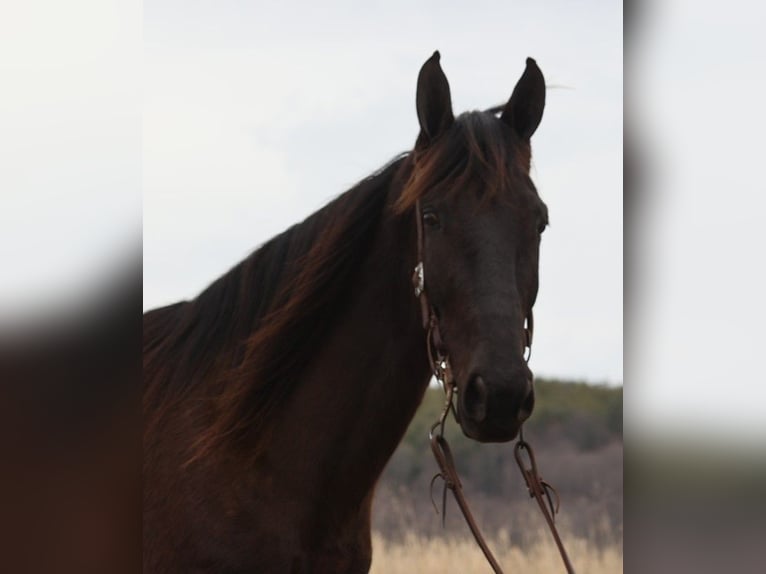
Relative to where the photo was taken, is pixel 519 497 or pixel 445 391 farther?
pixel 519 497

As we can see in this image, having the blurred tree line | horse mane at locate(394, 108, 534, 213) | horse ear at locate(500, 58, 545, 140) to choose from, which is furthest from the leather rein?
the blurred tree line

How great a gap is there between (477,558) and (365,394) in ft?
21.3

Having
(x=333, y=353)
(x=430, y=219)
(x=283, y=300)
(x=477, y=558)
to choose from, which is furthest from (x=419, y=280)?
(x=477, y=558)

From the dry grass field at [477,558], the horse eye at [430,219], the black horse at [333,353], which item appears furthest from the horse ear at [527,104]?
the dry grass field at [477,558]

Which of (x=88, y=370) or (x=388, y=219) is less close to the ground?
(x=388, y=219)

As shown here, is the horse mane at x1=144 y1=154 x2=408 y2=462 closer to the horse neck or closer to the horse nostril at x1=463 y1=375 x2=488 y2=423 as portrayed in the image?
the horse neck

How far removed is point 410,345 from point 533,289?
17.1 inches

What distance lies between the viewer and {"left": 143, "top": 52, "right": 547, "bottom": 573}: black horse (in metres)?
2.82

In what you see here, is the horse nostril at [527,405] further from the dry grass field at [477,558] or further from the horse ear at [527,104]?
the dry grass field at [477,558]

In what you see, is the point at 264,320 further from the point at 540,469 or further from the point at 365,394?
the point at 540,469

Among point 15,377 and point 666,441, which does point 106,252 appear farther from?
point 666,441

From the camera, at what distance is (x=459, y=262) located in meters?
2.75

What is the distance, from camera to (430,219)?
2861mm

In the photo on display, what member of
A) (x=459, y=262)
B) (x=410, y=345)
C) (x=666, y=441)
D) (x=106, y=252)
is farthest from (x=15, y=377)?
(x=410, y=345)
